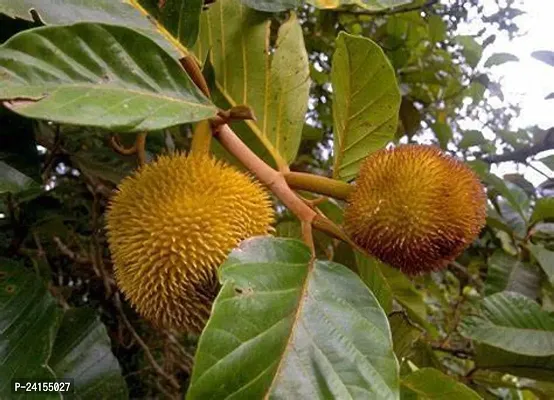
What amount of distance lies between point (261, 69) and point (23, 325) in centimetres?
41

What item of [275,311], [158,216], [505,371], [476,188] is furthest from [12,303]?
[505,371]

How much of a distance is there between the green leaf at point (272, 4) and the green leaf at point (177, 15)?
0.22ft

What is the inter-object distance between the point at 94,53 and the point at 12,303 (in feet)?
1.10

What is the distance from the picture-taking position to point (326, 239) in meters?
0.94

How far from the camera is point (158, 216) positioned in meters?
0.62

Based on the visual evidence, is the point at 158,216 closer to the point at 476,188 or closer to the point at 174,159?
the point at 174,159

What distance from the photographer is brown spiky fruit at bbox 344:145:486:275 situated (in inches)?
25.0

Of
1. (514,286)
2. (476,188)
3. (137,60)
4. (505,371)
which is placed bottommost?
(505,371)

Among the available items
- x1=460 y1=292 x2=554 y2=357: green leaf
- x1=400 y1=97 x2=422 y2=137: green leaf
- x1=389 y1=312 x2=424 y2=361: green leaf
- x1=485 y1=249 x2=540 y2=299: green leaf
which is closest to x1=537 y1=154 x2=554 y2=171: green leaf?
x1=485 y1=249 x2=540 y2=299: green leaf

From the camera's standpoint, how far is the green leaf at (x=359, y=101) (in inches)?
27.9

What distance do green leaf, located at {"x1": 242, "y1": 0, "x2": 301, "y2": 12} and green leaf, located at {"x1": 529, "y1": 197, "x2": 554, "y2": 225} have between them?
79cm

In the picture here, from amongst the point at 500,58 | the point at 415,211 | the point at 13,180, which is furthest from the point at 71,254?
the point at 500,58

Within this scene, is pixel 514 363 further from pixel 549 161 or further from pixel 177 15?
pixel 177 15

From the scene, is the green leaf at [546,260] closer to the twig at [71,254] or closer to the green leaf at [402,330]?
the green leaf at [402,330]
